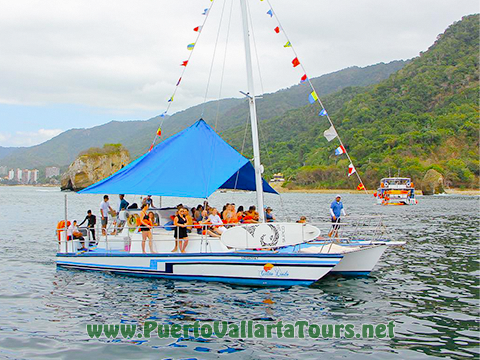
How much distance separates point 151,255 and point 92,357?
669 cm

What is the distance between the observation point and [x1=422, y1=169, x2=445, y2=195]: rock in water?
383 ft

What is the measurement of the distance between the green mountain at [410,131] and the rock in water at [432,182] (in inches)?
239

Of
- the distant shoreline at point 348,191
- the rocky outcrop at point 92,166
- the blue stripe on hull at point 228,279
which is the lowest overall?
the blue stripe on hull at point 228,279

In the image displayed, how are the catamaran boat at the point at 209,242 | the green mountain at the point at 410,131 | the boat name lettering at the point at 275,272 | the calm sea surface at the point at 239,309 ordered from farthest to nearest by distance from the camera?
1. the green mountain at the point at 410,131
2. the catamaran boat at the point at 209,242
3. the boat name lettering at the point at 275,272
4. the calm sea surface at the point at 239,309

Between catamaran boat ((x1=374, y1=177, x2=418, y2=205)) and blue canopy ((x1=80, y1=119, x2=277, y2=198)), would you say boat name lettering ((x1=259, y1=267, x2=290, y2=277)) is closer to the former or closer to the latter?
blue canopy ((x1=80, y1=119, x2=277, y2=198))

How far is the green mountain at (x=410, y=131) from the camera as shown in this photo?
5148 inches

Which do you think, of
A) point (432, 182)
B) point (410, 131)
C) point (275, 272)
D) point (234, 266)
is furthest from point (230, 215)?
point (410, 131)

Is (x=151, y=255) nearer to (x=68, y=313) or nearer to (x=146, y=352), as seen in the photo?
(x=68, y=313)

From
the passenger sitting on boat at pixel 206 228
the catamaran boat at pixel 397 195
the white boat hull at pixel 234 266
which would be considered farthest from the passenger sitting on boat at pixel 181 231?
the catamaran boat at pixel 397 195

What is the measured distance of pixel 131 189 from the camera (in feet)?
56.0

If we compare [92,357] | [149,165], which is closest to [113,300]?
[92,357]

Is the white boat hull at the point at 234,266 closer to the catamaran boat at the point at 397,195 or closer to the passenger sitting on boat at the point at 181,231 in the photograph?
the passenger sitting on boat at the point at 181,231

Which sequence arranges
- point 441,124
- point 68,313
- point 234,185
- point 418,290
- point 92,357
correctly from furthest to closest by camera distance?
1. point 441,124
2. point 234,185
3. point 418,290
4. point 68,313
5. point 92,357

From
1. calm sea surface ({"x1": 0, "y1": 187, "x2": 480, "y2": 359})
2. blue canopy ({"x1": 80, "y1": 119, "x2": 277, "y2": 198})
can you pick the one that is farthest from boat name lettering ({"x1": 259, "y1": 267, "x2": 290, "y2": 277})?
blue canopy ({"x1": 80, "y1": 119, "x2": 277, "y2": 198})
